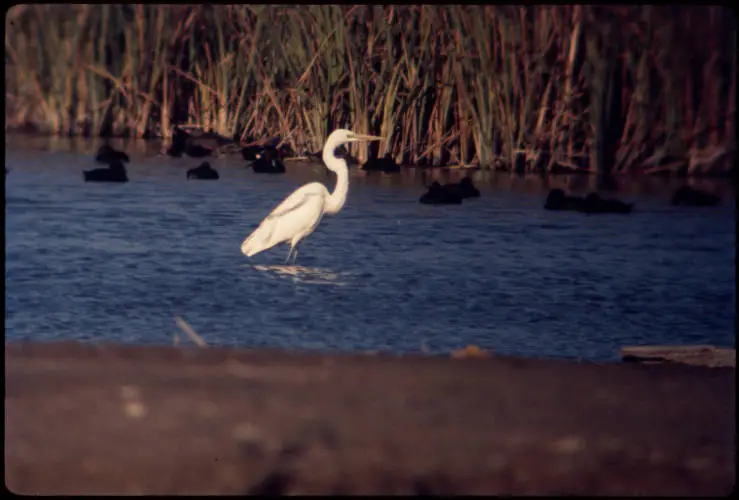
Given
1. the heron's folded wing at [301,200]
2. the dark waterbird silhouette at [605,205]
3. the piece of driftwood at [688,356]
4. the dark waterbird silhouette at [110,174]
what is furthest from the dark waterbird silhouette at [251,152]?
the piece of driftwood at [688,356]

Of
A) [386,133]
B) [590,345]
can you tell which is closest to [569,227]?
[386,133]

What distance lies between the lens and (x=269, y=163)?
15180 millimetres

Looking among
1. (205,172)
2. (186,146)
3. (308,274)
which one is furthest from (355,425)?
(186,146)

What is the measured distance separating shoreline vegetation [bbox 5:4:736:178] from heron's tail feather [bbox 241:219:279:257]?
3611mm

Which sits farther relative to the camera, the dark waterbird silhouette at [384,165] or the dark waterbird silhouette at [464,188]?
the dark waterbird silhouette at [384,165]

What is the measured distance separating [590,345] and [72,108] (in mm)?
11959

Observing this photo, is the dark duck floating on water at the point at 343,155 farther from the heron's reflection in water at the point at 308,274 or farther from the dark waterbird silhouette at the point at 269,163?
the heron's reflection in water at the point at 308,274

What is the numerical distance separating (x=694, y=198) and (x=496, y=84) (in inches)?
98.9

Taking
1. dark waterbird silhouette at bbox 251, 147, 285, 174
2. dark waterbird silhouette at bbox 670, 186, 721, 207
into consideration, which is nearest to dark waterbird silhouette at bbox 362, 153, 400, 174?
dark waterbird silhouette at bbox 251, 147, 285, 174

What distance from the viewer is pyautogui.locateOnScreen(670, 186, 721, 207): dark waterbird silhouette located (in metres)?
13.2

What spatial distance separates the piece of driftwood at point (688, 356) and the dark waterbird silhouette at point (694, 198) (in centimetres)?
659

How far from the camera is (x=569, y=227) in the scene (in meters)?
12.8

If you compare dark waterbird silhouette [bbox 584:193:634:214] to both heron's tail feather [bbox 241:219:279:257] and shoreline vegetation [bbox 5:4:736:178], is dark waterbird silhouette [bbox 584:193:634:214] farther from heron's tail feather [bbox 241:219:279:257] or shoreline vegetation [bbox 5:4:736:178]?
heron's tail feather [bbox 241:219:279:257]

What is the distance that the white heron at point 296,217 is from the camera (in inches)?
441
